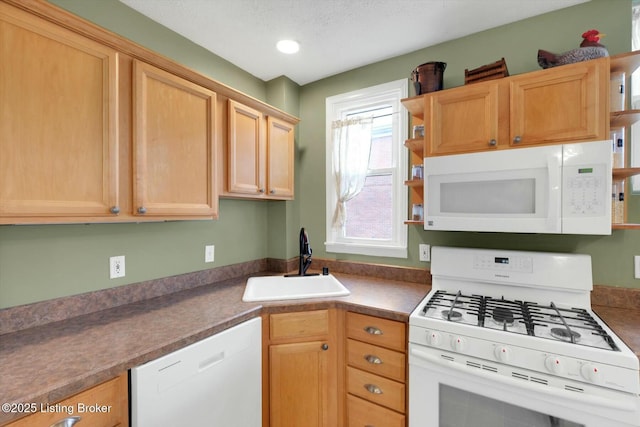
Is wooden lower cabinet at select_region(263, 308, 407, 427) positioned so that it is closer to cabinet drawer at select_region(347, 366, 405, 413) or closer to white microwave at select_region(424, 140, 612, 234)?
cabinet drawer at select_region(347, 366, 405, 413)

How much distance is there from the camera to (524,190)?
143cm

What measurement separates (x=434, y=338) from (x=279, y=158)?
155cm

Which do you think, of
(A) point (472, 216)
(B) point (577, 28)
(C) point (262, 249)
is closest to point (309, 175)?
(C) point (262, 249)

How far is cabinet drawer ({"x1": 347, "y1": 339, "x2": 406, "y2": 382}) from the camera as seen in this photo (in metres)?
1.46

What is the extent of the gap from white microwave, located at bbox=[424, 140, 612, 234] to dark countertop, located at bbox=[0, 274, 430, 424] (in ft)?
1.93

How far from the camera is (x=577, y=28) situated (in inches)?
63.1

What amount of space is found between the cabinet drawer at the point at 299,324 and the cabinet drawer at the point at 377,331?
0.15m

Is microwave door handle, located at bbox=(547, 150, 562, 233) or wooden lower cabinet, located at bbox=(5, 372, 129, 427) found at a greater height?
microwave door handle, located at bbox=(547, 150, 562, 233)

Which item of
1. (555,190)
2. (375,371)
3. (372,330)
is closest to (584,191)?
(555,190)

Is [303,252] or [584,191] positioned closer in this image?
[584,191]

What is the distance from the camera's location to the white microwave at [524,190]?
1.29 metres

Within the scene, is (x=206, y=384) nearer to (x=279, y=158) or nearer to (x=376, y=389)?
(x=376, y=389)

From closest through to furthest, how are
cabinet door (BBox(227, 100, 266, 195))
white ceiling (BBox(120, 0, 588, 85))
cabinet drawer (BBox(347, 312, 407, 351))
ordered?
cabinet drawer (BBox(347, 312, 407, 351)) → white ceiling (BBox(120, 0, 588, 85)) → cabinet door (BBox(227, 100, 266, 195))

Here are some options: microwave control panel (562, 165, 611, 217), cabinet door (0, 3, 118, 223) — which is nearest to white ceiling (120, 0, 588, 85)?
cabinet door (0, 3, 118, 223)
